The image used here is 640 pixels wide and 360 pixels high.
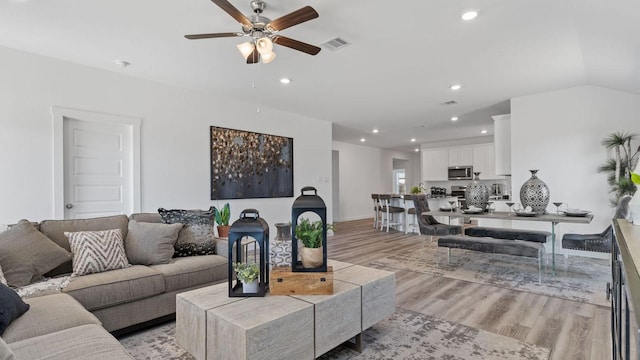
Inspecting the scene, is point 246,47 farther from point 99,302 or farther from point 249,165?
point 249,165

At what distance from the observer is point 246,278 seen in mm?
1912

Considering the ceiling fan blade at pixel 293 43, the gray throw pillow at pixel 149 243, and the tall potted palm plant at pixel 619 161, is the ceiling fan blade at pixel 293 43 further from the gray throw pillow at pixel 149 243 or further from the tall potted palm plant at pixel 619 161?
the tall potted palm plant at pixel 619 161

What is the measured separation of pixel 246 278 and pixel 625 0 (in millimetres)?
3576

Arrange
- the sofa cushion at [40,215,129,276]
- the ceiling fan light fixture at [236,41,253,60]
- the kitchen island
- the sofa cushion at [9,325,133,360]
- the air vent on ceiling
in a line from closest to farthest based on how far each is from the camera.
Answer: the kitchen island < the sofa cushion at [9,325,133,360] < the sofa cushion at [40,215,129,276] < the ceiling fan light fixture at [236,41,253,60] < the air vent on ceiling

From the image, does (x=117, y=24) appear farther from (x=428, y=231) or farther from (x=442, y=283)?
(x=428, y=231)

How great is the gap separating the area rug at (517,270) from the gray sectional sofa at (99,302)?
2782mm

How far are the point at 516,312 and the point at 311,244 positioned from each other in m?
2.12

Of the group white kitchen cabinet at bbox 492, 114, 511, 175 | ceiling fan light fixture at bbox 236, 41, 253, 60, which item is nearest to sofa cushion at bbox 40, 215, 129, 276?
ceiling fan light fixture at bbox 236, 41, 253, 60

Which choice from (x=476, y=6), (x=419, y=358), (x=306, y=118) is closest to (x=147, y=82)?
(x=306, y=118)

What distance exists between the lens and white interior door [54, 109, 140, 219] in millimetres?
3768

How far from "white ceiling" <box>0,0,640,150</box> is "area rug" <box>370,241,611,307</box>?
2.59m

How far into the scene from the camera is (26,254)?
2291mm

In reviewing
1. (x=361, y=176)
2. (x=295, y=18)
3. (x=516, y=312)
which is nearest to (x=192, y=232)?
(x=295, y=18)

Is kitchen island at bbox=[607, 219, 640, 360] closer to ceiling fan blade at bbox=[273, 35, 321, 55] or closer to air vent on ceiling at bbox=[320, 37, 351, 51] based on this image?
ceiling fan blade at bbox=[273, 35, 321, 55]
